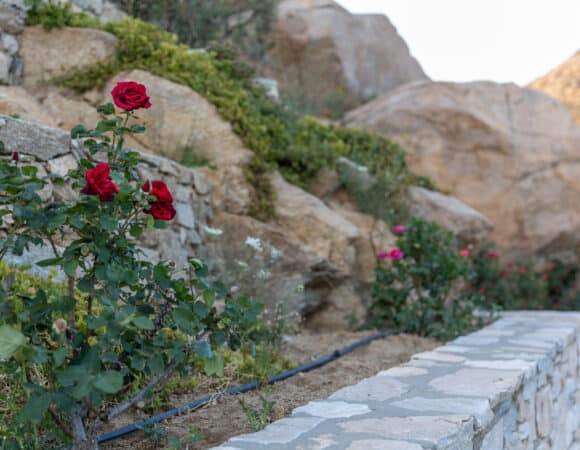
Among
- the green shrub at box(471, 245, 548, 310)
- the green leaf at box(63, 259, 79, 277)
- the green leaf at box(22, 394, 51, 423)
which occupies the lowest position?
the green shrub at box(471, 245, 548, 310)

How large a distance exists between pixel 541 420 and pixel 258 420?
201 centimetres

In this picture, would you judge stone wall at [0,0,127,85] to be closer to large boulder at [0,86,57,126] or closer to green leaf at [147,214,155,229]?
large boulder at [0,86,57,126]

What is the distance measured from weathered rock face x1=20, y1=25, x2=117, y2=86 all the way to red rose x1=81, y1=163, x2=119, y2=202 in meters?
4.23

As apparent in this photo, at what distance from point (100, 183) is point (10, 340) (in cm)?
50

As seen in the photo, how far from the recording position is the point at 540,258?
34.7 ft

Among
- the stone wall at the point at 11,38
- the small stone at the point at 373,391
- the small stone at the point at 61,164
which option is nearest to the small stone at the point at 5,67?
the stone wall at the point at 11,38

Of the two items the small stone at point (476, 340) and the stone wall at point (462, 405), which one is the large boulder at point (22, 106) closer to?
the stone wall at point (462, 405)

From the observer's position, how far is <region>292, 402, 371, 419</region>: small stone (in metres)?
2.42

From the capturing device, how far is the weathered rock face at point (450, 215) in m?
8.20

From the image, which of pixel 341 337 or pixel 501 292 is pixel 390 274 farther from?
pixel 501 292

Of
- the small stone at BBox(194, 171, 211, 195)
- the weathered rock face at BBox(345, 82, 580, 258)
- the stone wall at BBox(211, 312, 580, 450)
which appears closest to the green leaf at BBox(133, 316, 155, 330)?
the stone wall at BBox(211, 312, 580, 450)

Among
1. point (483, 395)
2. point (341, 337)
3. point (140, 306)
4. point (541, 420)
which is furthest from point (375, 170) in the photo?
point (140, 306)

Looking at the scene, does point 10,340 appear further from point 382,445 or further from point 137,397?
point 382,445

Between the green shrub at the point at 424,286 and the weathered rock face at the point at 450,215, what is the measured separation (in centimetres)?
243
